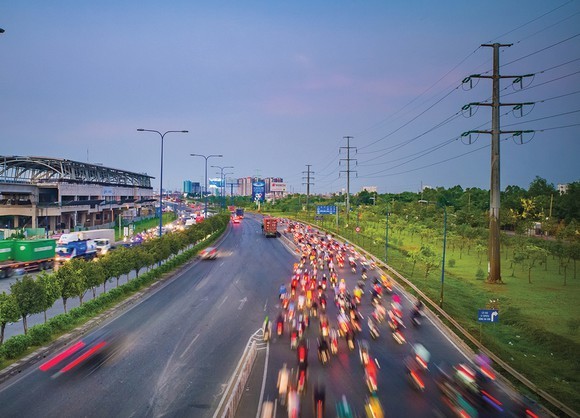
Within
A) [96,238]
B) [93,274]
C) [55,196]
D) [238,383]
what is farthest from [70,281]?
[55,196]

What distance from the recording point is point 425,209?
120 meters

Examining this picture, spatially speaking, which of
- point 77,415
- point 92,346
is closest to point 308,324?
point 92,346

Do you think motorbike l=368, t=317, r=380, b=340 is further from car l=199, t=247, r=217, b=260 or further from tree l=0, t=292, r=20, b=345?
car l=199, t=247, r=217, b=260

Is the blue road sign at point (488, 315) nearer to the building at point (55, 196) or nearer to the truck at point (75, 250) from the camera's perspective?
the truck at point (75, 250)

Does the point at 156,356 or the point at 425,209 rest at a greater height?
the point at 425,209

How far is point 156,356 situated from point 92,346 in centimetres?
401

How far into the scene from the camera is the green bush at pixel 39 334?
21987mm

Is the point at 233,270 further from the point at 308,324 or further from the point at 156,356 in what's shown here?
the point at 156,356

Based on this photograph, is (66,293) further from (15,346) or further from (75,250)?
(75,250)

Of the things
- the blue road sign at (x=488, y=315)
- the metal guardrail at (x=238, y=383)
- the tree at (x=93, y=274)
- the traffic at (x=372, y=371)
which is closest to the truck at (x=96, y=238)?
the tree at (x=93, y=274)

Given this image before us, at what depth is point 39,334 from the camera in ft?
73.1

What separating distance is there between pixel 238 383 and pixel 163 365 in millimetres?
5467

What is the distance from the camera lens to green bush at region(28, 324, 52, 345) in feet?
72.1

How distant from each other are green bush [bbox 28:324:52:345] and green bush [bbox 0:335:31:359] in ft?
1.28
